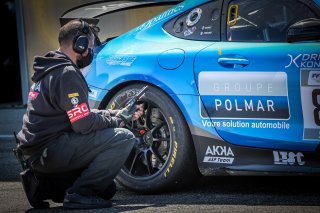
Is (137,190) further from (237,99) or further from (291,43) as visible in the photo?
(291,43)

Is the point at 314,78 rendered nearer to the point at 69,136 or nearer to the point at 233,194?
the point at 233,194

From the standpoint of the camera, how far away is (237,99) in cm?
584

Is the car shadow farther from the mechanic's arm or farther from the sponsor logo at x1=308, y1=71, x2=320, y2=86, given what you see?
the sponsor logo at x1=308, y1=71, x2=320, y2=86

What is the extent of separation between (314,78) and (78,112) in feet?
5.17

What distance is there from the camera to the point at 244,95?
19.1 ft

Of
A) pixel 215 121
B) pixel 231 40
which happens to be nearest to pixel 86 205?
pixel 215 121

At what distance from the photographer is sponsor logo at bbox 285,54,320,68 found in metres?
5.59

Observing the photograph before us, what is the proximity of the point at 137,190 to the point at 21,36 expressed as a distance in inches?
241

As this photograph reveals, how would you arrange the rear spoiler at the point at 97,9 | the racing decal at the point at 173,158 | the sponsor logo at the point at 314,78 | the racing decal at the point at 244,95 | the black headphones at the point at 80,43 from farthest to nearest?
the rear spoiler at the point at 97,9, the racing decal at the point at 173,158, the black headphones at the point at 80,43, the racing decal at the point at 244,95, the sponsor logo at the point at 314,78

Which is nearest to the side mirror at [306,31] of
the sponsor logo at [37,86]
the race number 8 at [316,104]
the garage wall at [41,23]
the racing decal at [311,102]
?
the racing decal at [311,102]

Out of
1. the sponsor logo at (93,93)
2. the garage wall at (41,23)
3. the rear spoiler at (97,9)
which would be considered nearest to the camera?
the sponsor logo at (93,93)

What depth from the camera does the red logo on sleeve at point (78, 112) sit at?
558 centimetres

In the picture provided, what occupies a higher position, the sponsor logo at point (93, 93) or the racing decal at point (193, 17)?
the racing decal at point (193, 17)

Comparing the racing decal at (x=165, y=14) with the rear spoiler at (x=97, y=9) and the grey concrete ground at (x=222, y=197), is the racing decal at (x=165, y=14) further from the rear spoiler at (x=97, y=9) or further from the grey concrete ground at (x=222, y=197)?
the grey concrete ground at (x=222, y=197)
